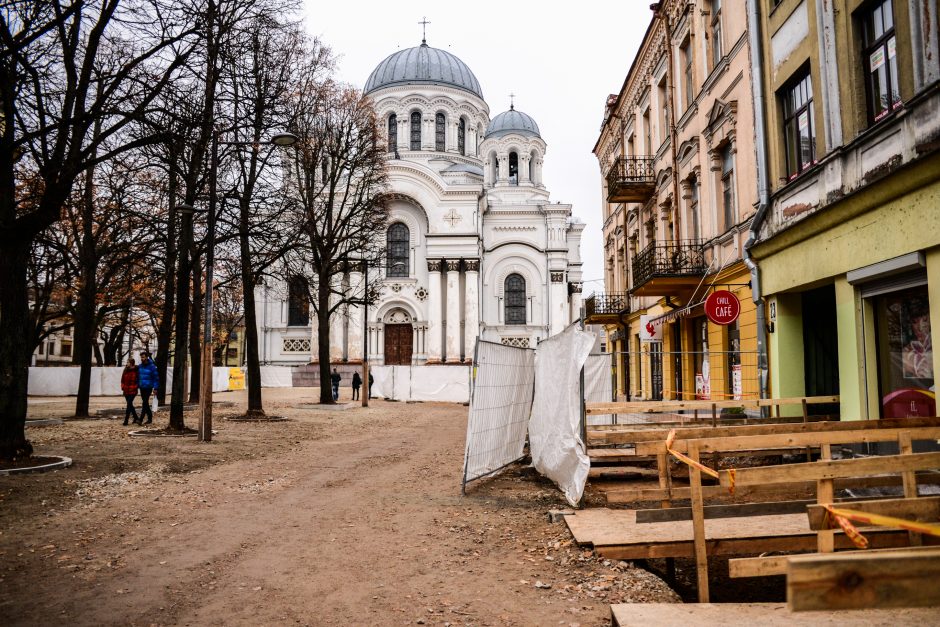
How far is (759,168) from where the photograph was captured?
12773 mm

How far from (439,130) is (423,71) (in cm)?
486

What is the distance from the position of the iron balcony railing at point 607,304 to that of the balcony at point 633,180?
4.52 meters

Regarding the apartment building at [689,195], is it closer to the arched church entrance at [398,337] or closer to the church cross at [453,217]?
the church cross at [453,217]

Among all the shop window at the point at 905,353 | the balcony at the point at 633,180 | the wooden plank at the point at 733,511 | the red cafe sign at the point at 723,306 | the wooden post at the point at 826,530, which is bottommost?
the wooden plank at the point at 733,511

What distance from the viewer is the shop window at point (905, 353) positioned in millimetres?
8344

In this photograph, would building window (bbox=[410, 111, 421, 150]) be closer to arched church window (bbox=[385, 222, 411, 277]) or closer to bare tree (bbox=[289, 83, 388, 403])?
arched church window (bbox=[385, 222, 411, 277])

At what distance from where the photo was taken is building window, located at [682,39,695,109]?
1814cm

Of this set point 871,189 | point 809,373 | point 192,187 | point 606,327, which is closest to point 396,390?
point 606,327

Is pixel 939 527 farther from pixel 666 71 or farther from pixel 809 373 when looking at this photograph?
pixel 666 71

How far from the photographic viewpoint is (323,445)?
1480 centimetres

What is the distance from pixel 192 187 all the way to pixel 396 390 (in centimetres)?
1914

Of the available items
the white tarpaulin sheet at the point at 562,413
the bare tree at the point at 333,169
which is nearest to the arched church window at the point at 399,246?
the bare tree at the point at 333,169

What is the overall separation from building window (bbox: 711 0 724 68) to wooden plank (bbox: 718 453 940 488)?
13.9 m

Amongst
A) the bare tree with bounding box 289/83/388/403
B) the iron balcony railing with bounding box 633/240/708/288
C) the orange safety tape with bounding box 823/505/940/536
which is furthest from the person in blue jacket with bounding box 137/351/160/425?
the orange safety tape with bounding box 823/505/940/536
